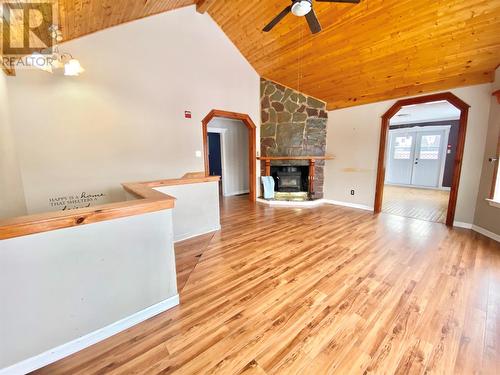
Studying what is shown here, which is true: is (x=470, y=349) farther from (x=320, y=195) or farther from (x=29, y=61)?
(x=29, y=61)

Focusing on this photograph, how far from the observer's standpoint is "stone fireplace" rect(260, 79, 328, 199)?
17.1 ft

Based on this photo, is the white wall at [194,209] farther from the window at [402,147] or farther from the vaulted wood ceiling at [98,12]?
the window at [402,147]

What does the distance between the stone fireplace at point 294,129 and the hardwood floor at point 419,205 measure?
1725 millimetres

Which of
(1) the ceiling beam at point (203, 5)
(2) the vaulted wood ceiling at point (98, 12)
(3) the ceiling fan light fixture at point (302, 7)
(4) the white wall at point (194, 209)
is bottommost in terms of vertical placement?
(4) the white wall at point (194, 209)

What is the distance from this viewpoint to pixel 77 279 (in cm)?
138

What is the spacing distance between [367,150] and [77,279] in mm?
5196

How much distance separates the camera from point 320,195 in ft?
18.2

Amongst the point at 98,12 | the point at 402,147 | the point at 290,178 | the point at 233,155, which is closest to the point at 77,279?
the point at 98,12

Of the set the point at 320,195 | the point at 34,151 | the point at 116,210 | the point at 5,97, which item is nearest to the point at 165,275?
the point at 116,210

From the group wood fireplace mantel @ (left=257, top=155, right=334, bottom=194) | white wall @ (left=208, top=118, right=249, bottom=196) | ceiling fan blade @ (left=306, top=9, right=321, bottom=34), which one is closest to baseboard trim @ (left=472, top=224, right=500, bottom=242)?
wood fireplace mantel @ (left=257, top=155, right=334, bottom=194)

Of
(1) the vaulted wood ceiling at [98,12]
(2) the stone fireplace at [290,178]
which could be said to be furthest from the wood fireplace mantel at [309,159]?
(1) the vaulted wood ceiling at [98,12]

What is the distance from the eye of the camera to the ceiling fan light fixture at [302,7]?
211 cm

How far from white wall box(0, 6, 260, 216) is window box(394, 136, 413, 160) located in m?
7.28

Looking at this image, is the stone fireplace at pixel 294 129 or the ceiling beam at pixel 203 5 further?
the stone fireplace at pixel 294 129
